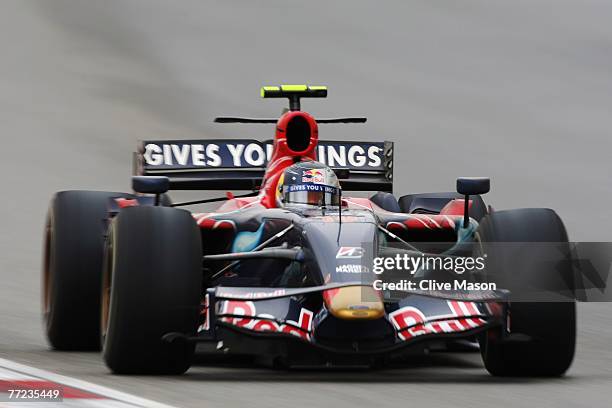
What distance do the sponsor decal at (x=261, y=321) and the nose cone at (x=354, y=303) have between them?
206mm

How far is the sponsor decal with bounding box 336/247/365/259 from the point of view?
897cm

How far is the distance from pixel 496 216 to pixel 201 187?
168 inches

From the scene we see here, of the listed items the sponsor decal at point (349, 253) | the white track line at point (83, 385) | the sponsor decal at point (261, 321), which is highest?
the sponsor decal at point (349, 253)

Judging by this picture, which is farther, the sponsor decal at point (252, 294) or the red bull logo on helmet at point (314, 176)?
the red bull logo on helmet at point (314, 176)

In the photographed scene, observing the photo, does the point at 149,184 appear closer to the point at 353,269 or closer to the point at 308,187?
the point at 308,187

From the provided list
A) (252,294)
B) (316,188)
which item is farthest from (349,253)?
(316,188)

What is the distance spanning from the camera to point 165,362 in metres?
8.67

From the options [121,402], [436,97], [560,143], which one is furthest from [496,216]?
[436,97]

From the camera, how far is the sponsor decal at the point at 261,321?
28.5 ft

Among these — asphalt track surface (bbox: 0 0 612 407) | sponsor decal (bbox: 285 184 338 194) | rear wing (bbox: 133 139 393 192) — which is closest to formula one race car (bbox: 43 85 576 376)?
Result: sponsor decal (bbox: 285 184 338 194)

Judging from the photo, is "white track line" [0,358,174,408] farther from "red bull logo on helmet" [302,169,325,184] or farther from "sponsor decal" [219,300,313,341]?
"red bull logo on helmet" [302,169,325,184]

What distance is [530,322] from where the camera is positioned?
8.89m

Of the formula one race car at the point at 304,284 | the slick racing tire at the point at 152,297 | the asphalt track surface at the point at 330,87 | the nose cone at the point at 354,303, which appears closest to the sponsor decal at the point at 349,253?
the formula one race car at the point at 304,284

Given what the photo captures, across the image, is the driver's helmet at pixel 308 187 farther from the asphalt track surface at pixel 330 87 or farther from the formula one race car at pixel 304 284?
the asphalt track surface at pixel 330 87
